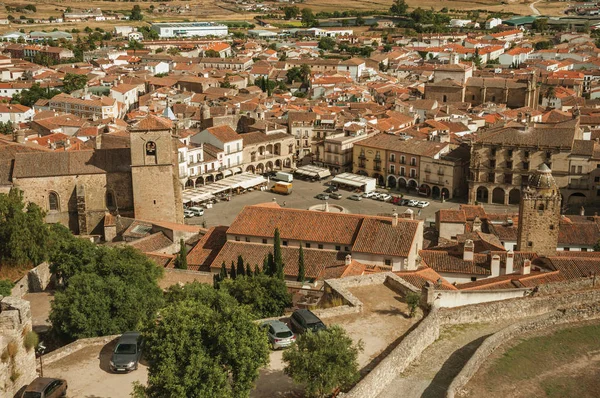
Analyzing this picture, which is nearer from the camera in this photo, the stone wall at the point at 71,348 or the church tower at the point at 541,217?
the stone wall at the point at 71,348

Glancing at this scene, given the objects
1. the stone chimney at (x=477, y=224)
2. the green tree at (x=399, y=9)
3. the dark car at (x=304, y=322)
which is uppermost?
the green tree at (x=399, y=9)

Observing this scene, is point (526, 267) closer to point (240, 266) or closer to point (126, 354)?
point (240, 266)

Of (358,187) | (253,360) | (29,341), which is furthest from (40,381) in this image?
(358,187)

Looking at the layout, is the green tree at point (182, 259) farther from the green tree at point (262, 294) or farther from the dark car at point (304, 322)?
the dark car at point (304, 322)

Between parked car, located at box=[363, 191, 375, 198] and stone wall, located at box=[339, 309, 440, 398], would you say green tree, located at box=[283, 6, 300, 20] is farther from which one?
stone wall, located at box=[339, 309, 440, 398]

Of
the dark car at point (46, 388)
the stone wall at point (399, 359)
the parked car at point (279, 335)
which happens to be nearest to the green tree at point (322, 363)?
the stone wall at point (399, 359)

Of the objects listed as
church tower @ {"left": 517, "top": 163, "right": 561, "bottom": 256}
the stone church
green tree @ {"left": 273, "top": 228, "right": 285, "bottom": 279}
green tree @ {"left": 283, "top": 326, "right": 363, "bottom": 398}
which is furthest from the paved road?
green tree @ {"left": 283, "top": 326, "right": 363, "bottom": 398}

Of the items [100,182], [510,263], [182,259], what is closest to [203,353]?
[182,259]

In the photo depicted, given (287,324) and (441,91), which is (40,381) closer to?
(287,324)
